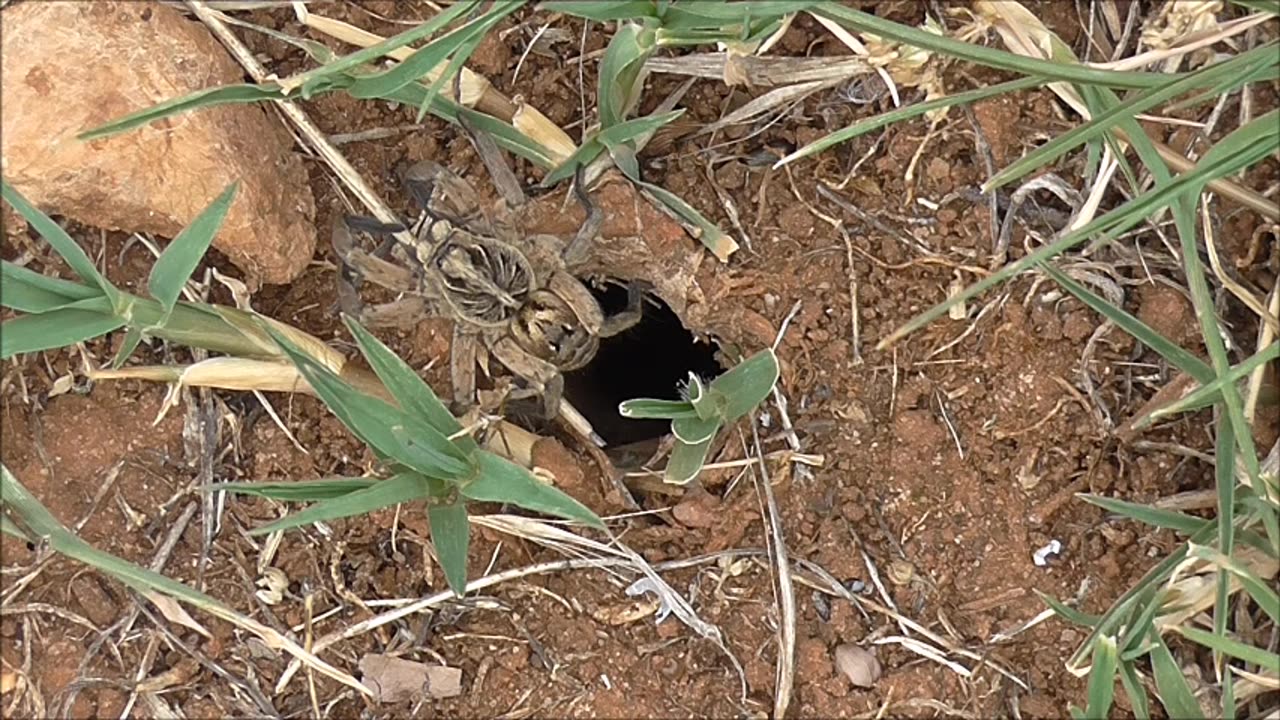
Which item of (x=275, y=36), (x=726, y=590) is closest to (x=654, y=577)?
(x=726, y=590)

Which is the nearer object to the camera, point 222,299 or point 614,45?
point 614,45

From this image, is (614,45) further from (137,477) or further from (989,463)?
(137,477)

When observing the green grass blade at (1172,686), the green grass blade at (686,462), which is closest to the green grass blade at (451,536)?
the green grass blade at (686,462)

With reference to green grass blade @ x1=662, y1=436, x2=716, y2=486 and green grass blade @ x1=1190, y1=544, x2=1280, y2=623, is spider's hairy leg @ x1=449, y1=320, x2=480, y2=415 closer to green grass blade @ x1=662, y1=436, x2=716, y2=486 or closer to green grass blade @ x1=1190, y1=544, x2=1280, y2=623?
green grass blade @ x1=662, y1=436, x2=716, y2=486

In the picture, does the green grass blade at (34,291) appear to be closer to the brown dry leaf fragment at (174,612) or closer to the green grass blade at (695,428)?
the brown dry leaf fragment at (174,612)

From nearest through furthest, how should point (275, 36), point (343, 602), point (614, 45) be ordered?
point (614, 45)
point (275, 36)
point (343, 602)

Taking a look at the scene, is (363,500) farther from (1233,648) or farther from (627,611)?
(1233,648)

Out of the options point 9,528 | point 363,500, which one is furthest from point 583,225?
point 9,528
